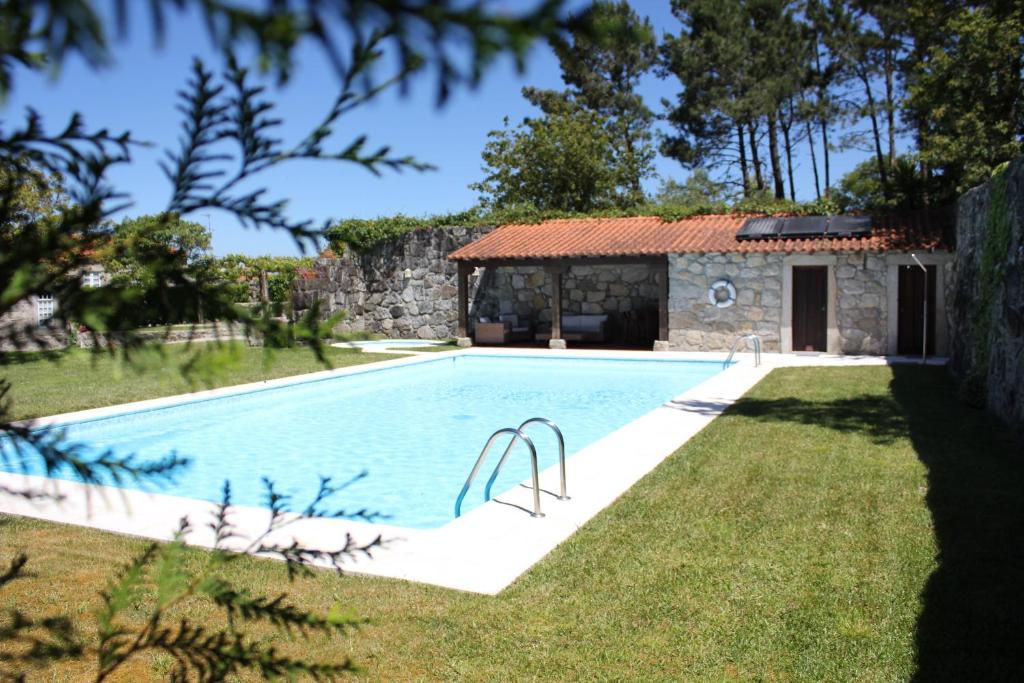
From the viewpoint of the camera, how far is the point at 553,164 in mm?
34281

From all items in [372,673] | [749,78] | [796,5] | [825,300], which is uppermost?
[796,5]

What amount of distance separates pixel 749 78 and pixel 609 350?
690 inches

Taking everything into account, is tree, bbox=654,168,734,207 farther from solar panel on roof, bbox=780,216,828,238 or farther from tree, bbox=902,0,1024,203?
solar panel on roof, bbox=780,216,828,238

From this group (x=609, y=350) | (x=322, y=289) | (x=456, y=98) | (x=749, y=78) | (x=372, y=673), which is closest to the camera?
(x=456, y=98)

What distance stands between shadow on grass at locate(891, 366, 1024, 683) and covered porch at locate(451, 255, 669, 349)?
35.1 feet

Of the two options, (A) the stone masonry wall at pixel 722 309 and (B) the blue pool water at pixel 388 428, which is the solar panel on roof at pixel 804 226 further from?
(B) the blue pool water at pixel 388 428

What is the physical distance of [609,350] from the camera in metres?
19.0

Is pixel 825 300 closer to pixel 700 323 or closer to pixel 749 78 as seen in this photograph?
pixel 700 323

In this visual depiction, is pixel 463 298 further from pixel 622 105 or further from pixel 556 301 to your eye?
pixel 622 105

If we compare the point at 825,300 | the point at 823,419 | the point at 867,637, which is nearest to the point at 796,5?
the point at 825,300

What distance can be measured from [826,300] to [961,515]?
1212cm

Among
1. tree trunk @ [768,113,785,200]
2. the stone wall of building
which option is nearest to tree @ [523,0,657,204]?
tree trunk @ [768,113,785,200]

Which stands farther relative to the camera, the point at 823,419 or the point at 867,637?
the point at 823,419

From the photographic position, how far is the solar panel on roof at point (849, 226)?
673 inches
